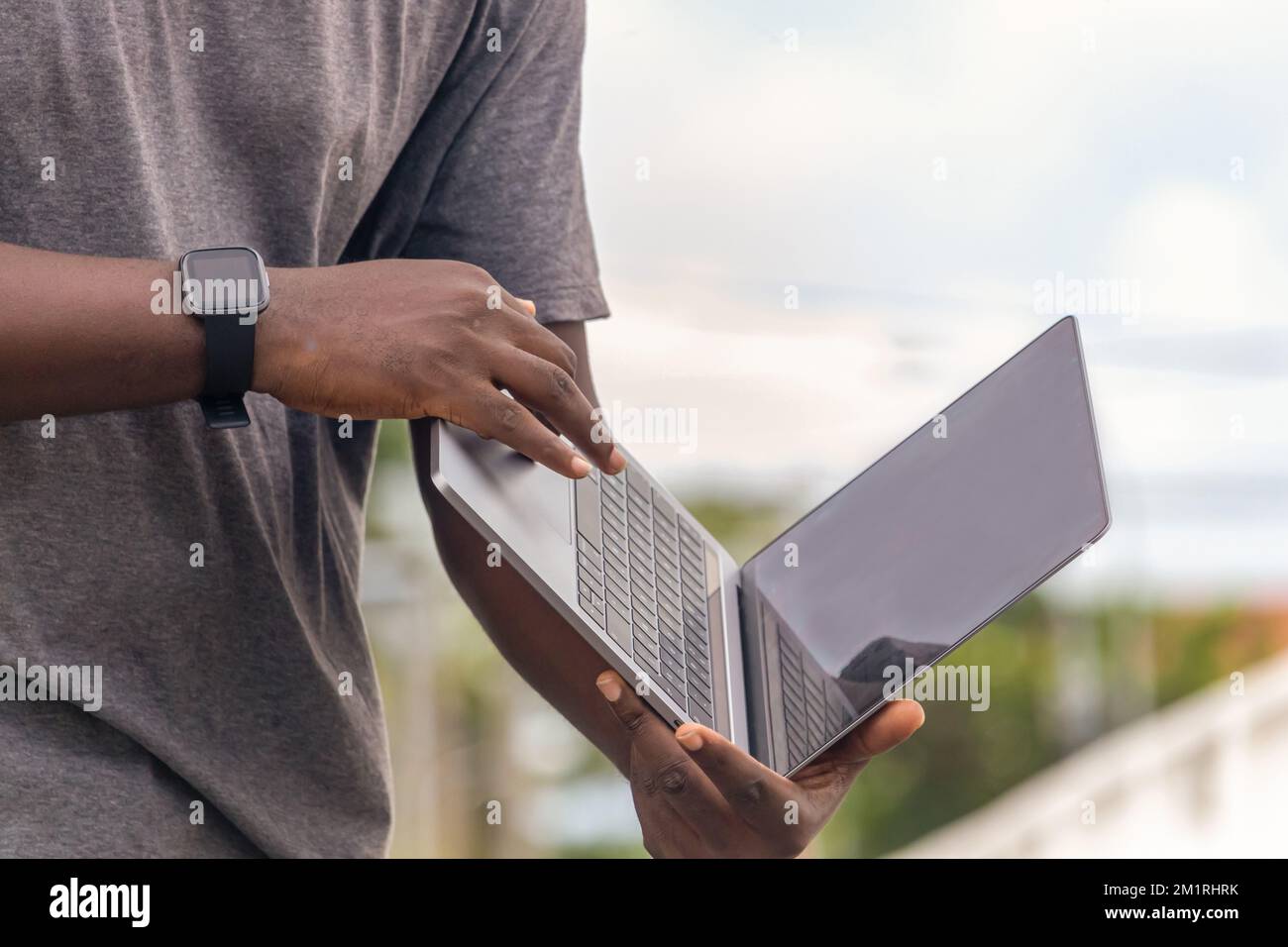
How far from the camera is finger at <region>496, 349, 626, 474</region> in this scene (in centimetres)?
65

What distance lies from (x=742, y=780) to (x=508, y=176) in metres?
0.52

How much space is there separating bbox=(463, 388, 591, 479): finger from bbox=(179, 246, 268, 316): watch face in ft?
0.41

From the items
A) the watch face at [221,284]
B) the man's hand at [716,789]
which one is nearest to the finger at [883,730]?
the man's hand at [716,789]

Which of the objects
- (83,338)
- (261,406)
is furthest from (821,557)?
(83,338)

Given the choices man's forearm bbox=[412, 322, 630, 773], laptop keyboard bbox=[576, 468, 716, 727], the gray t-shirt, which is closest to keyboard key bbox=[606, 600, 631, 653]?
laptop keyboard bbox=[576, 468, 716, 727]

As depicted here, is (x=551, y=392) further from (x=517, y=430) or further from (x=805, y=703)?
(x=805, y=703)

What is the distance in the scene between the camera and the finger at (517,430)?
0.63 meters

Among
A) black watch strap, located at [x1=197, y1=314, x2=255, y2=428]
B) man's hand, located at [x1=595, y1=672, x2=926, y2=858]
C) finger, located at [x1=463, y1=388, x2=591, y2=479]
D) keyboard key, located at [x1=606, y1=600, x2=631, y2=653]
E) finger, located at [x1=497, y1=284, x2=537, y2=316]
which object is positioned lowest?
man's hand, located at [x1=595, y1=672, x2=926, y2=858]

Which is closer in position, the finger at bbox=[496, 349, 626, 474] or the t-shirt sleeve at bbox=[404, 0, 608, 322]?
the finger at bbox=[496, 349, 626, 474]

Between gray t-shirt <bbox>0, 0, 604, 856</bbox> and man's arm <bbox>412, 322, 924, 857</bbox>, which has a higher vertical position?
gray t-shirt <bbox>0, 0, 604, 856</bbox>

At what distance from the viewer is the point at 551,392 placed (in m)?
0.66

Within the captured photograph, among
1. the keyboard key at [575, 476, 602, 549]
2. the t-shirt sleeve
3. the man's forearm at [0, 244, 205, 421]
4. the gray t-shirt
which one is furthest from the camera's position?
the t-shirt sleeve

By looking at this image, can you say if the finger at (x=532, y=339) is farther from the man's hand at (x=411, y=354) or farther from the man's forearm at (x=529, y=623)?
the man's forearm at (x=529, y=623)

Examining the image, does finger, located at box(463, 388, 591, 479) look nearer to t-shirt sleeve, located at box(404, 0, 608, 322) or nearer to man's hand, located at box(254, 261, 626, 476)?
man's hand, located at box(254, 261, 626, 476)
